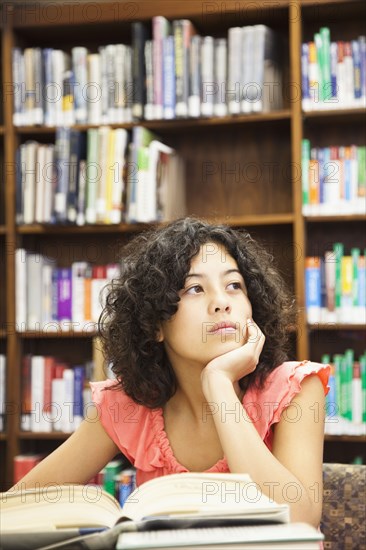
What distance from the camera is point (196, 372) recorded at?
1.50m

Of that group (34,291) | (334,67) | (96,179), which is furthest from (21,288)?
(334,67)

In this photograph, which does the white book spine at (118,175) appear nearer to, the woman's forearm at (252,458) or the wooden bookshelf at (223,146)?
the wooden bookshelf at (223,146)

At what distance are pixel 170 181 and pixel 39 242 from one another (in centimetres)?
65

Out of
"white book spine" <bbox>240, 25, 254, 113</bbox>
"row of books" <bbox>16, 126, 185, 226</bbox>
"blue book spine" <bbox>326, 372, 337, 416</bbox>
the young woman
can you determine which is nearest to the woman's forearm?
the young woman

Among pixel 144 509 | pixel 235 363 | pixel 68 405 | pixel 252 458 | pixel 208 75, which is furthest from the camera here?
pixel 68 405

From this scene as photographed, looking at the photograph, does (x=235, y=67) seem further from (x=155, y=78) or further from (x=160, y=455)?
(x=160, y=455)

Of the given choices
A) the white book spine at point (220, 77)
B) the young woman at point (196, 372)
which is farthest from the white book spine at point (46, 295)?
the young woman at point (196, 372)

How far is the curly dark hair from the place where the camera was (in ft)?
4.91

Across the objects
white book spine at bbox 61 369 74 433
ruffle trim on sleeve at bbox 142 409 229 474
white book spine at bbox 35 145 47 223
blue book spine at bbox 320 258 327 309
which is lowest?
white book spine at bbox 61 369 74 433

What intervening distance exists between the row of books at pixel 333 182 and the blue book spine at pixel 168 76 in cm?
51

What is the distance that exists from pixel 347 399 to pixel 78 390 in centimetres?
101

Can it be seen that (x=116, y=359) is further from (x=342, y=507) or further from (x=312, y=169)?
(x=312, y=169)

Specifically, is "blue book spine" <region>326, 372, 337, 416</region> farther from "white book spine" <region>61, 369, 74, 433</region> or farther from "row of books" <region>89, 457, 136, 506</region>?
"white book spine" <region>61, 369, 74, 433</region>

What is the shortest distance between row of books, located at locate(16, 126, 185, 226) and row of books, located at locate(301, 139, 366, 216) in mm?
531
